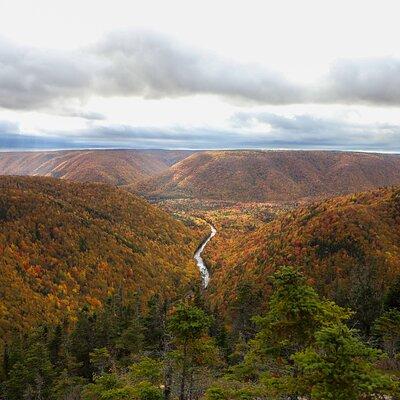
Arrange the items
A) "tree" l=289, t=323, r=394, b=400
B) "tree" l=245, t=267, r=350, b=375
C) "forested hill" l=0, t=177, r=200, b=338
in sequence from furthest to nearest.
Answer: "forested hill" l=0, t=177, r=200, b=338
"tree" l=245, t=267, r=350, b=375
"tree" l=289, t=323, r=394, b=400

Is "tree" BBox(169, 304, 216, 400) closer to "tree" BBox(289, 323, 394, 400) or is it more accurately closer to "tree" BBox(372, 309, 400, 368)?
"tree" BBox(289, 323, 394, 400)

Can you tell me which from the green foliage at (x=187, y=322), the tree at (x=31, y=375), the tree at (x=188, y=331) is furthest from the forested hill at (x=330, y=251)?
the green foliage at (x=187, y=322)

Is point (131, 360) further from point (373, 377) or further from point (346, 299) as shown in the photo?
point (373, 377)

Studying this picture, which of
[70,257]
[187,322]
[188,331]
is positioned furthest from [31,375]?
[70,257]

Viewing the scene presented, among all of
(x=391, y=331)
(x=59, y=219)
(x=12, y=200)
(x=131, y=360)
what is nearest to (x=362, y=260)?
(x=391, y=331)

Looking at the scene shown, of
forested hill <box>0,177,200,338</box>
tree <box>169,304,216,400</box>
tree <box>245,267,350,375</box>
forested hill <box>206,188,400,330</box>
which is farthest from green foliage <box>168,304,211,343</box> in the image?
forested hill <box>0,177,200,338</box>

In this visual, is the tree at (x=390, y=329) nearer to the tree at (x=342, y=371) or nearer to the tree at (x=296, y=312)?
the tree at (x=296, y=312)
